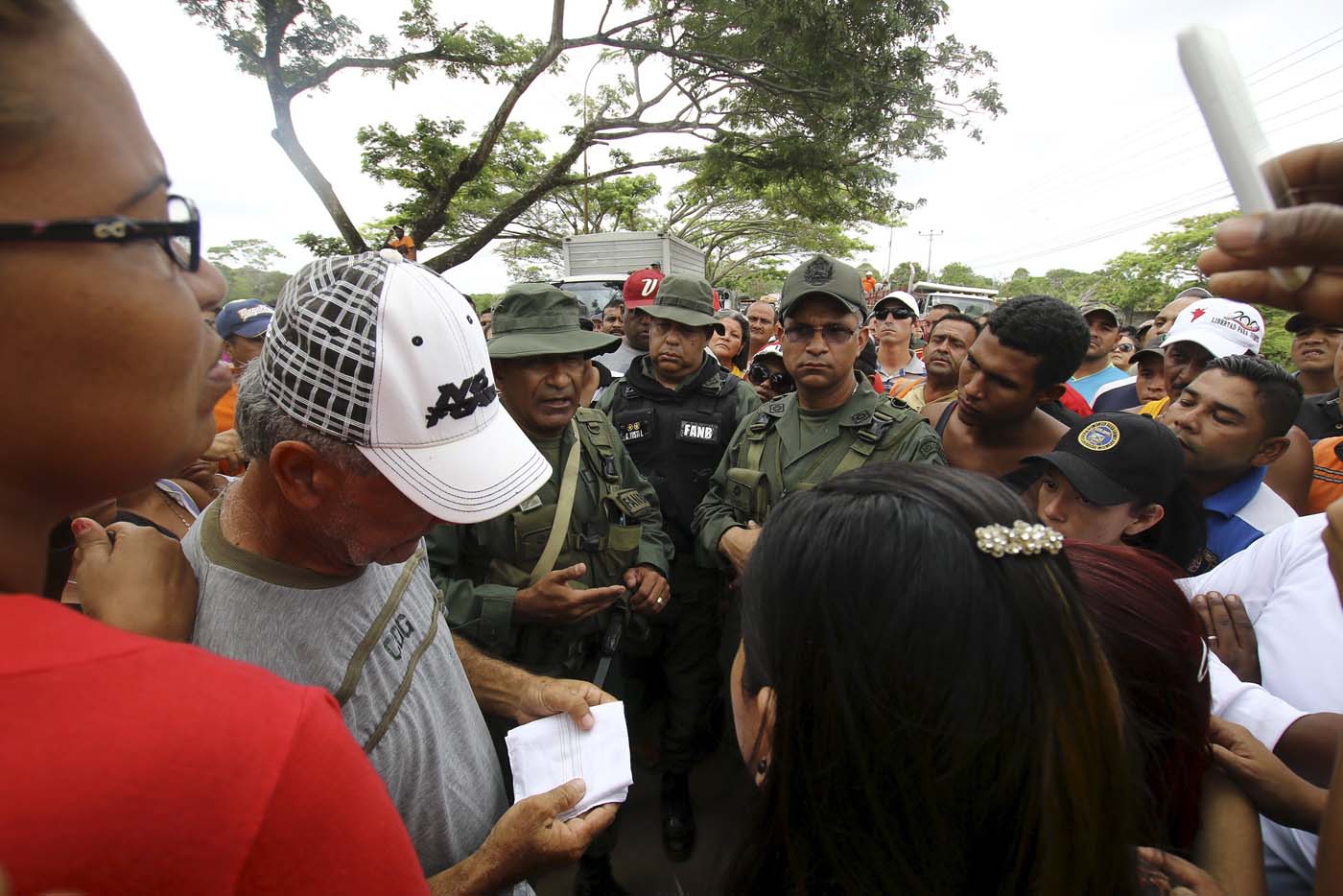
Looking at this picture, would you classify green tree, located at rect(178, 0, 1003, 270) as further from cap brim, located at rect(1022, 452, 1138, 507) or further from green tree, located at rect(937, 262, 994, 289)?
green tree, located at rect(937, 262, 994, 289)

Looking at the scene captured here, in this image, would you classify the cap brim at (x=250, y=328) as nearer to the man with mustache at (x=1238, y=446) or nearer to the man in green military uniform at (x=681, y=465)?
the man in green military uniform at (x=681, y=465)

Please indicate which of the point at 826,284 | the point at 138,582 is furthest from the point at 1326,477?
the point at 138,582

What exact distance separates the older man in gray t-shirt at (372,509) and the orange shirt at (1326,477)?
3.79 meters

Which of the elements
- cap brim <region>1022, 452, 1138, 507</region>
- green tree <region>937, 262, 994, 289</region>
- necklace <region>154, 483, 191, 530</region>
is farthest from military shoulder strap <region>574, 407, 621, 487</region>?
green tree <region>937, 262, 994, 289</region>

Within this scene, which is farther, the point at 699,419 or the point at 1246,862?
the point at 699,419

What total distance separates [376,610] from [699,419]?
8.40ft

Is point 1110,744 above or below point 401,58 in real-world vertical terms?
below

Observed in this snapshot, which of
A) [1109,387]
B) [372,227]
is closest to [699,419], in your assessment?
[1109,387]

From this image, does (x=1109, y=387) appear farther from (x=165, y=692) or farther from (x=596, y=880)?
(x=165, y=692)

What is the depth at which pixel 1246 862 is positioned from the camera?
1172 millimetres

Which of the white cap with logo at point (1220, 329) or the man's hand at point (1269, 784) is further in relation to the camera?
the white cap with logo at point (1220, 329)

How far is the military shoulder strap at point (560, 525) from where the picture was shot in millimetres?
2426

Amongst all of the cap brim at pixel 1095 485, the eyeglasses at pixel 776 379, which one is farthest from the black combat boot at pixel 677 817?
the eyeglasses at pixel 776 379

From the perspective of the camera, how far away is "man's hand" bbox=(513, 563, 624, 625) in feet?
7.34
